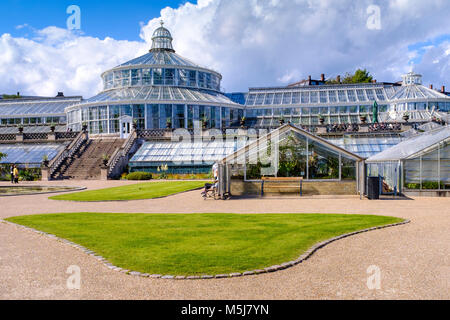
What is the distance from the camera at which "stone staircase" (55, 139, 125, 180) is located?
38281 mm

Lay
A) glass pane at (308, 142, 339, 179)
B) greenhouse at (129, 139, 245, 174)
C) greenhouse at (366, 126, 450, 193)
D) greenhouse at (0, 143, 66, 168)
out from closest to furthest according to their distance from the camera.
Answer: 1. greenhouse at (366, 126, 450, 193)
2. glass pane at (308, 142, 339, 179)
3. greenhouse at (129, 139, 245, 174)
4. greenhouse at (0, 143, 66, 168)

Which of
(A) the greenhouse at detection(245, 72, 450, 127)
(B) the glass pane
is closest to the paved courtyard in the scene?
(B) the glass pane

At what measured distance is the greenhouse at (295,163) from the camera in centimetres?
2355

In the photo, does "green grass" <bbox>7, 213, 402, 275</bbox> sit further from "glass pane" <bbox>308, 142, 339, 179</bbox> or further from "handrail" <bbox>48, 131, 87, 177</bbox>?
"handrail" <bbox>48, 131, 87, 177</bbox>

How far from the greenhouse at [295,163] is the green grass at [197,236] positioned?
923cm

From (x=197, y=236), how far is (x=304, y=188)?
1407 centimetres

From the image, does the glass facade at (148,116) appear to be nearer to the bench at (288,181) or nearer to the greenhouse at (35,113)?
the greenhouse at (35,113)

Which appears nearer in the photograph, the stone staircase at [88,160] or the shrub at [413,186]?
the shrub at [413,186]

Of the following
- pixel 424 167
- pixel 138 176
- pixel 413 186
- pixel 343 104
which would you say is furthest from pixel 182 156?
pixel 343 104

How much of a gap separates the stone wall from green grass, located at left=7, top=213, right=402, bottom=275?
8.85m

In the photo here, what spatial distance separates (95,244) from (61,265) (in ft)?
5.40

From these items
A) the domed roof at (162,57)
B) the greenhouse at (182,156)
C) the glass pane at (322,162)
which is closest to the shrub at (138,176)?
the greenhouse at (182,156)

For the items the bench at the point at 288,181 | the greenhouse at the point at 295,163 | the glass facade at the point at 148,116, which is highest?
the glass facade at the point at 148,116
